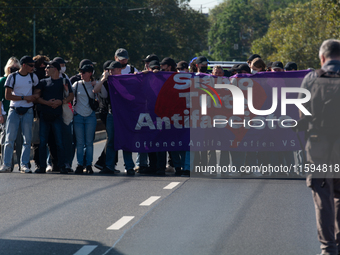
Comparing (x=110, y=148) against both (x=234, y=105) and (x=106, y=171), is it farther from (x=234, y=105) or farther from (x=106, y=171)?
(x=234, y=105)

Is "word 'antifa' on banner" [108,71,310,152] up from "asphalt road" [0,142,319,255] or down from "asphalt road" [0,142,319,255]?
up

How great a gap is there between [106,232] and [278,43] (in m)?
79.2

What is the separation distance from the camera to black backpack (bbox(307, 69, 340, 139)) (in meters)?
5.59

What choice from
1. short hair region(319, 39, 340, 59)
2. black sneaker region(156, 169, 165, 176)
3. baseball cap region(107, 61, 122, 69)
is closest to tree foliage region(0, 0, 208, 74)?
baseball cap region(107, 61, 122, 69)

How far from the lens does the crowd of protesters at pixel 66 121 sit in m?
11.7

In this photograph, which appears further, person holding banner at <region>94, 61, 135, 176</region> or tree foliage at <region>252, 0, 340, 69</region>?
tree foliage at <region>252, 0, 340, 69</region>

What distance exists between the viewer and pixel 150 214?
7742 mm

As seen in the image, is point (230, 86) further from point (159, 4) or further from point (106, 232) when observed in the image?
point (159, 4)

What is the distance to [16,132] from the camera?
39.0 ft

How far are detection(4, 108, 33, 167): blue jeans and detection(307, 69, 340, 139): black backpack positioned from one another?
7.31 meters


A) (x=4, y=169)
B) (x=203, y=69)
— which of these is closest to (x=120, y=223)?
(x=4, y=169)

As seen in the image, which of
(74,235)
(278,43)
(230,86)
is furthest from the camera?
(278,43)

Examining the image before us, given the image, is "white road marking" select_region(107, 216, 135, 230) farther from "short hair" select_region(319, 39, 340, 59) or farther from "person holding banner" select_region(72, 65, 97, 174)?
"person holding banner" select_region(72, 65, 97, 174)

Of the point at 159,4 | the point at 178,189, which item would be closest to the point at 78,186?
the point at 178,189
